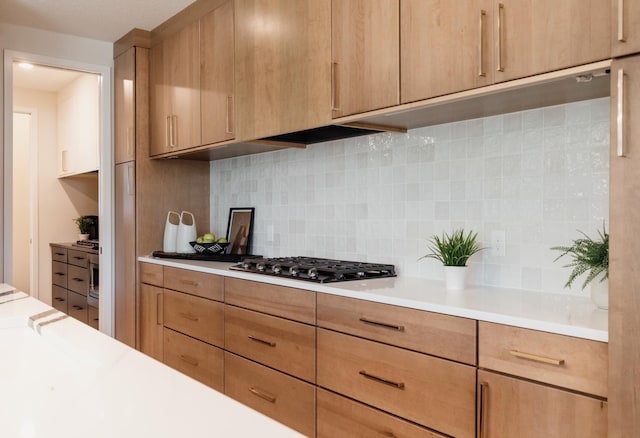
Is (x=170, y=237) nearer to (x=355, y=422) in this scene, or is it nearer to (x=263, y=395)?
(x=263, y=395)

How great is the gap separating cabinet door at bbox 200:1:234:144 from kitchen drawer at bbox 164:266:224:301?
2.61 ft

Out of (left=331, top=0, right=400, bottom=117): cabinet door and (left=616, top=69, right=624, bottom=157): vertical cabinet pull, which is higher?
(left=331, top=0, right=400, bottom=117): cabinet door

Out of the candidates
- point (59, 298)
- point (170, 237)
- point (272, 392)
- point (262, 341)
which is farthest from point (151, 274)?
point (59, 298)

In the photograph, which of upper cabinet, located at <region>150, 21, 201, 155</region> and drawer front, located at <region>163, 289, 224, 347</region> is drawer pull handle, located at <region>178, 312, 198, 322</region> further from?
upper cabinet, located at <region>150, 21, 201, 155</region>

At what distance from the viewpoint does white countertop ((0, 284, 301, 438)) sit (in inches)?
27.8

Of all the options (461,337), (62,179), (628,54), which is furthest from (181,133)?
(62,179)

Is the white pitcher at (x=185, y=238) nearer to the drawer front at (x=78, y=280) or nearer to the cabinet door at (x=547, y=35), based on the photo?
the drawer front at (x=78, y=280)

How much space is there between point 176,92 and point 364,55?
1.79 m

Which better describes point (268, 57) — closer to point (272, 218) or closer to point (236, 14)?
point (236, 14)

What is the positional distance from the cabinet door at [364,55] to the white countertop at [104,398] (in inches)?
53.9

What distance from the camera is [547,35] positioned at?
1.55m

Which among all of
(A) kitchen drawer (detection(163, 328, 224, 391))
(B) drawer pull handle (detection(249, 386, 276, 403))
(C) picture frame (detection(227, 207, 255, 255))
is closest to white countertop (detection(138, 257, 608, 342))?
(B) drawer pull handle (detection(249, 386, 276, 403))

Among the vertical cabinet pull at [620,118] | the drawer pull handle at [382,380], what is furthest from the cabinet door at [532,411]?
the vertical cabinet pull at [620,118]

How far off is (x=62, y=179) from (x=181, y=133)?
10.3 feet
